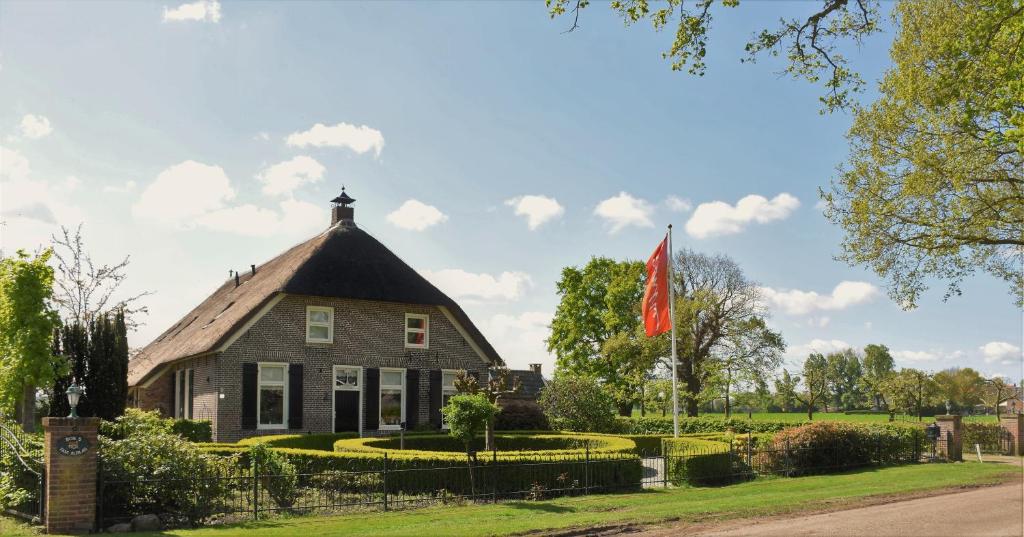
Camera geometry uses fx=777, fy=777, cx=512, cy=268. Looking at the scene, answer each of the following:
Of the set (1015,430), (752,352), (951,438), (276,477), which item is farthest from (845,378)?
(276,477)

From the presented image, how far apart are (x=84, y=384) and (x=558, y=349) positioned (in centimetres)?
2985

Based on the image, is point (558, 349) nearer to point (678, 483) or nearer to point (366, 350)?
point (366, 350)

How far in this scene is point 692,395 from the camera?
42.7m

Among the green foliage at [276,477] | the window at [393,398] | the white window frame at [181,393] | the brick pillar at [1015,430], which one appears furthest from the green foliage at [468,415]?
the brick pillar at [1015,430]

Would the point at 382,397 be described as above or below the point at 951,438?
above

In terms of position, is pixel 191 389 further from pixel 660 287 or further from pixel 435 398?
pixel 660 287

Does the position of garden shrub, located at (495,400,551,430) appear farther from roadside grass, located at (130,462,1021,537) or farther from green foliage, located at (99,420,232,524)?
green foliage, located at (99,420,232,524)

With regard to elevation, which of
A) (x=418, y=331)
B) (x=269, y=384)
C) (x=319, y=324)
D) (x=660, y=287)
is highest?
(x=660, y=287)

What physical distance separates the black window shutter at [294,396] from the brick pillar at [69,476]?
14.5 metres

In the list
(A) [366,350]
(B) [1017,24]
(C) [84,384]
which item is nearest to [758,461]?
(B) [1017,24]

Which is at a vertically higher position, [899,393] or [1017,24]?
[1017,24]

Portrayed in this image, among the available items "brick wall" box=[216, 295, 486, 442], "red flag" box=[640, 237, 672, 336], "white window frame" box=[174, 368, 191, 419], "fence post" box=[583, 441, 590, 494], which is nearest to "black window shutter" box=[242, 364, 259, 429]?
"brick wall" box=[216, 295, 486, 442]

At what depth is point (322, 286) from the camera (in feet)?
89.1

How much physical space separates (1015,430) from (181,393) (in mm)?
29803
